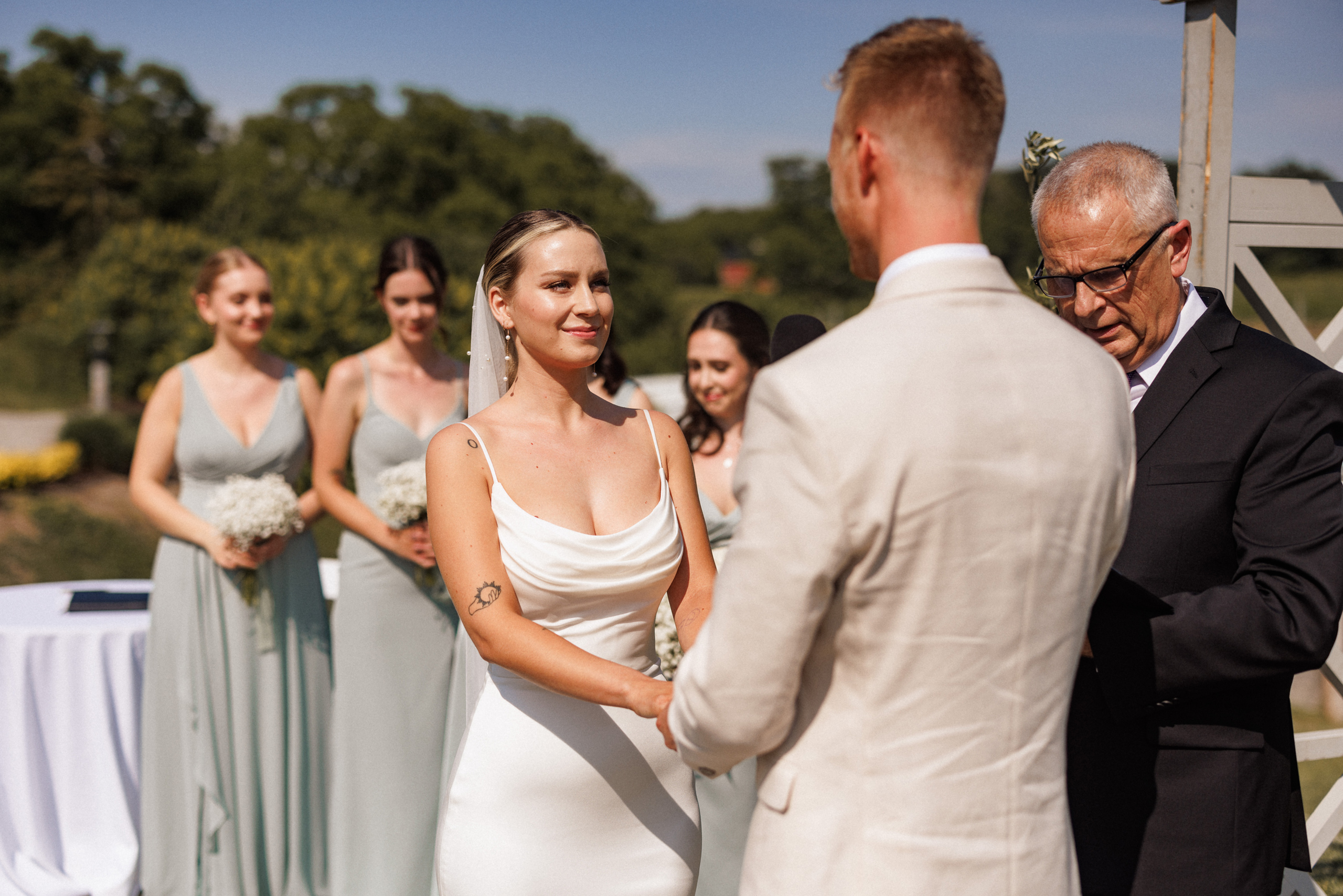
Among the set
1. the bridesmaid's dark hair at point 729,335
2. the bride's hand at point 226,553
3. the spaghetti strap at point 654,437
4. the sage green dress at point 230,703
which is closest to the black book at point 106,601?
the sage green dress at point 230,703

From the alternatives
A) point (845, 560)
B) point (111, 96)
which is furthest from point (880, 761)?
point (111, 96)

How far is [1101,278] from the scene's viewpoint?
2572 millimetres

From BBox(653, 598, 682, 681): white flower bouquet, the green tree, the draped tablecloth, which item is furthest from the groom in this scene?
the green tree

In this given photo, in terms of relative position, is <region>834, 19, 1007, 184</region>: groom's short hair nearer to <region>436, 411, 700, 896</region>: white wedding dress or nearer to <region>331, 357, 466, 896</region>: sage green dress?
<region>436, 411, 700, 896</region>: white wedding dress

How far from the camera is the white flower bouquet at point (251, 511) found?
503cm

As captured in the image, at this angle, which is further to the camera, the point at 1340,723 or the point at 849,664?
the point at 1340,723

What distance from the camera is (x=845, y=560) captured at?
5.29ft

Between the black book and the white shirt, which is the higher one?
the white shirt

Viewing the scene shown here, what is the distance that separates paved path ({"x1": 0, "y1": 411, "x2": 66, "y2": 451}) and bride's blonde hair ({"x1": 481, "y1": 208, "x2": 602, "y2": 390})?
2233 cm

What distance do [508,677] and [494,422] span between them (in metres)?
0.69

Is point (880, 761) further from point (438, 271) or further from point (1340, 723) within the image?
point (1340, 723)

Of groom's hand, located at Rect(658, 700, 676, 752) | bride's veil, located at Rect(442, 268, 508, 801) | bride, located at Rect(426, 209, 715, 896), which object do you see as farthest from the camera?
bride's veil, located at Rect(442, 268, 508, 801)

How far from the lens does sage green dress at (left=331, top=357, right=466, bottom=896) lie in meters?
5.32

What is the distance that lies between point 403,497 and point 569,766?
2.64 m
